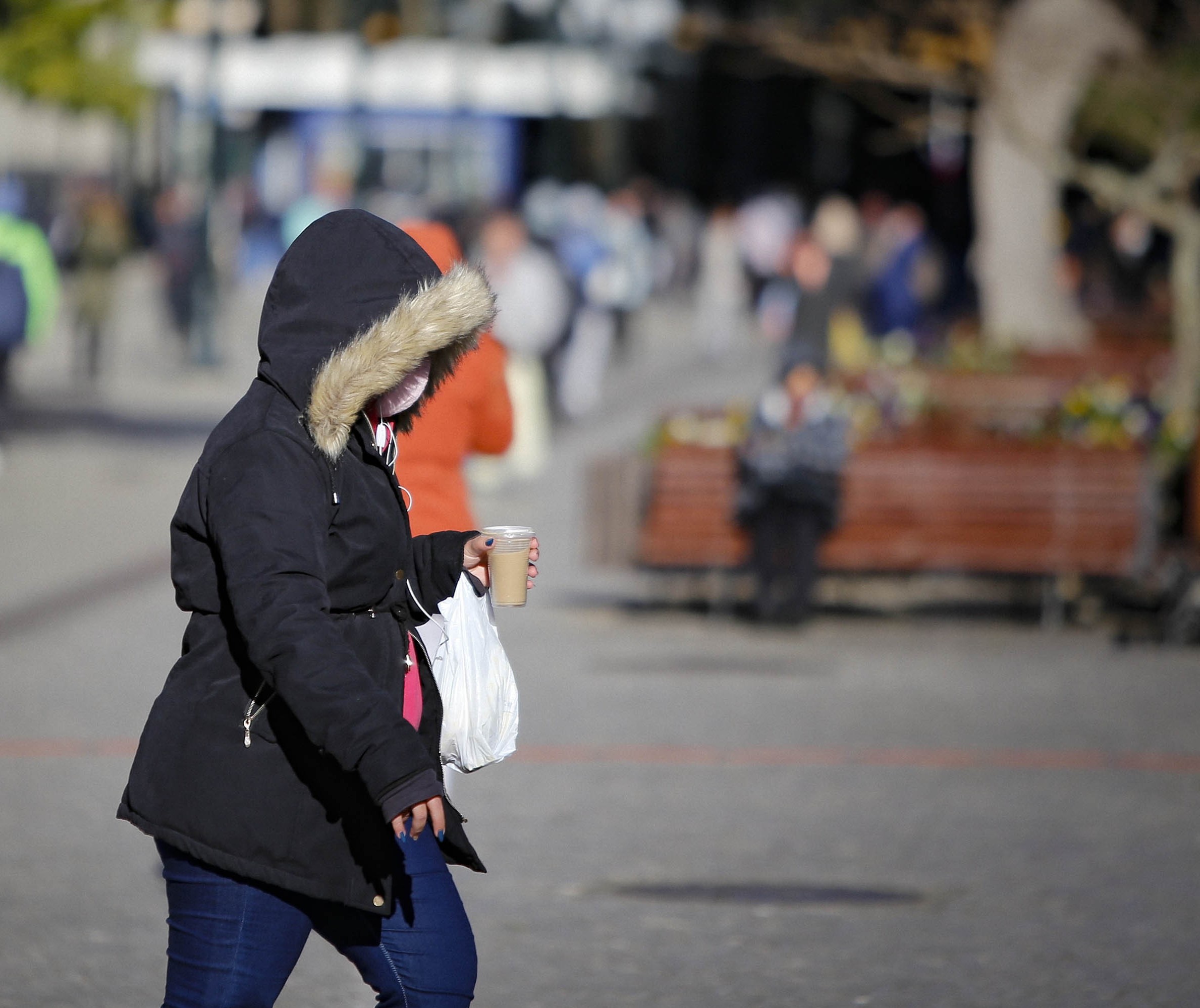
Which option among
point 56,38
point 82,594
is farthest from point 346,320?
point 56,38

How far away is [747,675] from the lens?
31.5 ft

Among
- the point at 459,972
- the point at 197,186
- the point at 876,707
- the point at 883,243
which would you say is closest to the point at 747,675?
the point at 876,707

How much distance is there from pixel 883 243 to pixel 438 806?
26.3 metres

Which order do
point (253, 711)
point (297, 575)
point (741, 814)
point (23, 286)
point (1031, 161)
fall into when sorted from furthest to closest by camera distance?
point (1031, 161) → point (23, 286) → point (741, 814) → point (253, 711) → point (297, 575)

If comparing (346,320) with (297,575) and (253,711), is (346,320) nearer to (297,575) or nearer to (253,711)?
(297,575)

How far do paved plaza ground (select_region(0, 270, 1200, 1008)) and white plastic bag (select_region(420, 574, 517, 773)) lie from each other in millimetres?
1701

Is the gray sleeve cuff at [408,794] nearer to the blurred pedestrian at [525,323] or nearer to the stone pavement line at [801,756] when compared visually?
the stone pavement line at [801,756]

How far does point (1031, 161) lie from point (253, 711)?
57.4ft

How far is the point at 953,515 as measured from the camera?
36.3 ft

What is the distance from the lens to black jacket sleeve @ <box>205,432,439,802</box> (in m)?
3.00

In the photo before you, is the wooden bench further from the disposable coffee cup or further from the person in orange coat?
the disposable coffee cup

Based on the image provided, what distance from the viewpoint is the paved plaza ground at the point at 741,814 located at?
5293mm

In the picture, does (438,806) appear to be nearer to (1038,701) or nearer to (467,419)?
(467,419)

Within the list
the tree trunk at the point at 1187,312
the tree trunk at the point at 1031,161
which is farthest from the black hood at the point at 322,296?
the tree trunk at the point at 1031,161
